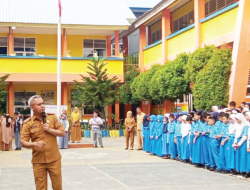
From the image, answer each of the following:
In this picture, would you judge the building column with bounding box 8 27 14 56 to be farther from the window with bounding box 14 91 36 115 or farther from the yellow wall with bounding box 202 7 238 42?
the yellow wall with bounding box 202 7 238 42

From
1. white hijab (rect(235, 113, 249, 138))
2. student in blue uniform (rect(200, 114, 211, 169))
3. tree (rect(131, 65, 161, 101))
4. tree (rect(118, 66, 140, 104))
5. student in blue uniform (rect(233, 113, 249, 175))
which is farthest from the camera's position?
tree (rect(118, 66, 140, 104))

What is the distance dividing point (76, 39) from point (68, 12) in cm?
217

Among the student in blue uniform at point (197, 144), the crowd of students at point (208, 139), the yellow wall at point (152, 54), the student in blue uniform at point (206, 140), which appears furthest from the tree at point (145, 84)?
the student in blue uniform at point (206, 140)

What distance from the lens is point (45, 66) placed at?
103 ft

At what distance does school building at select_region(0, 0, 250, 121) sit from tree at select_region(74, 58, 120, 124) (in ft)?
5.99

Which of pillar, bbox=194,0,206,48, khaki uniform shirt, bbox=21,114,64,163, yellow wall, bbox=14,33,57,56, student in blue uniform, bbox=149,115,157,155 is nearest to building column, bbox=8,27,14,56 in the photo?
yellow wall, bbox=14,33,57,56

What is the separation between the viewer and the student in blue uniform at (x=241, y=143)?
1271 cm

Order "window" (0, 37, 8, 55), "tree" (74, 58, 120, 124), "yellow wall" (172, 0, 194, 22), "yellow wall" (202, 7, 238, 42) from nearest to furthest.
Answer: "yellow wall" (202, 7, 238, 42)
"yellow wall" (172, 0, 194, 22)
"tree" (74, 58, 120, 124)
"window" (0, 37, 8, 55)

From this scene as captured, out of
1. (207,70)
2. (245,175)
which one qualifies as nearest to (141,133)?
(207,70)

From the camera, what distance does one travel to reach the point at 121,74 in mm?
32594

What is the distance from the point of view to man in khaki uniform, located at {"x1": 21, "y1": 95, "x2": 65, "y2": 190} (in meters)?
7.79

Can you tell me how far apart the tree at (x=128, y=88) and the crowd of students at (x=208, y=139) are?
13.4 m

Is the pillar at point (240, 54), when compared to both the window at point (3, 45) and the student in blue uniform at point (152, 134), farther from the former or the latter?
the window at point (3, 45)

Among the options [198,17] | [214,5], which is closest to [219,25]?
[198,17]
